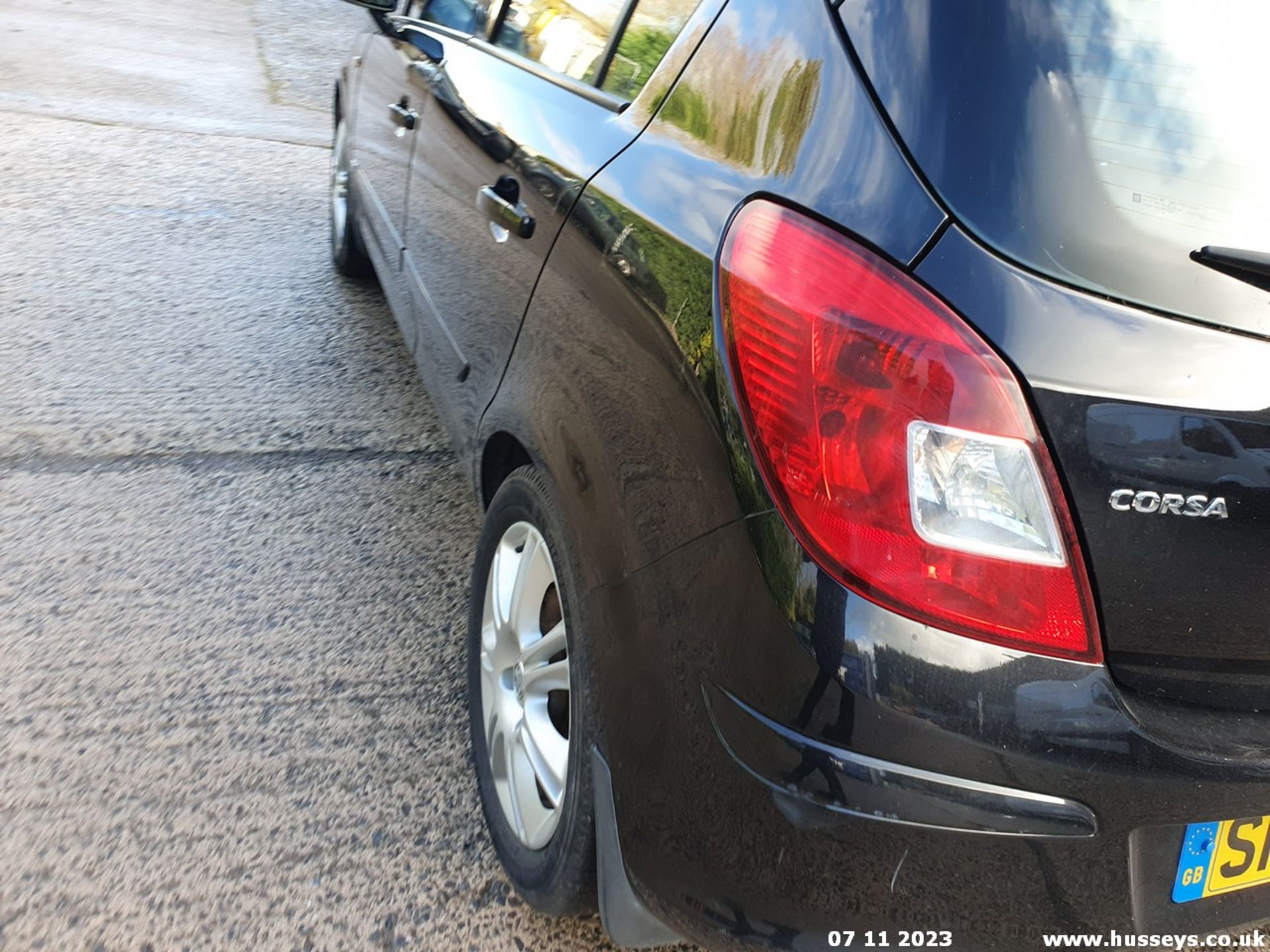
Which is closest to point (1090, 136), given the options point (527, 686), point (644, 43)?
point (644, 43)

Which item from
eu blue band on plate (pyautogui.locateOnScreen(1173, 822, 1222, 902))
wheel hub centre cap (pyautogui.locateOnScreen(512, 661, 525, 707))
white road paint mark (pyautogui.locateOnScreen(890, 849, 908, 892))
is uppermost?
eu blue band on plate (pyautogui.locateOnScreen(1173, 822, 1222, 902))

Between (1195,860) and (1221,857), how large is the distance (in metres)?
0.05

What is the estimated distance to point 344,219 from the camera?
4.61 m

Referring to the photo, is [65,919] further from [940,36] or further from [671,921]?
[940,36]

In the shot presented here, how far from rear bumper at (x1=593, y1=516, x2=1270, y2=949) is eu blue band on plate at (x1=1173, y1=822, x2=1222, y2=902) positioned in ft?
0.06

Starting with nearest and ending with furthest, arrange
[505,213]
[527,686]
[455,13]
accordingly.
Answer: [527,686]
[505,213]
[455,13]

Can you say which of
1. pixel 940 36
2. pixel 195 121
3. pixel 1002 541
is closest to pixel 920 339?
pixel 1002 541

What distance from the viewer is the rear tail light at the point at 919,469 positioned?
1.17 m

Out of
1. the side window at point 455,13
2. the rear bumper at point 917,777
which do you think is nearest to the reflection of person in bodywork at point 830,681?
the rear bumper at point 917,777

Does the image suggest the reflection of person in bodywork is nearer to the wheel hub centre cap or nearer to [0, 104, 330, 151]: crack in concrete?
the wheel hub centre cap

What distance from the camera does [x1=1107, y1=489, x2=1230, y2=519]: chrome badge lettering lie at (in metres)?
1.19

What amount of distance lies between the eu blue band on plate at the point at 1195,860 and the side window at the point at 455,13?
2.41 metres

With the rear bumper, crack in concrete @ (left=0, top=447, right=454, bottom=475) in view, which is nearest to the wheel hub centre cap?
the rear bumper

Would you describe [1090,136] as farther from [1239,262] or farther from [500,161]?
[500,161]
